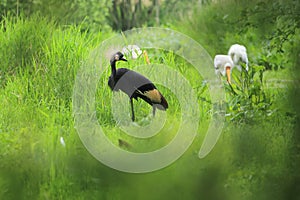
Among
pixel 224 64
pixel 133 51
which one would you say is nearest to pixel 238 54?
pixel 224 64

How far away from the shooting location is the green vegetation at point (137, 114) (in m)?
2.19

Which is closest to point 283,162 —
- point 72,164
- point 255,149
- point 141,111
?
point 255,149

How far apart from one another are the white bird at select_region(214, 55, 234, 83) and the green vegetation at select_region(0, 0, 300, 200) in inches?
1.7

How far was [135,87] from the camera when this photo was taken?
2.25 m

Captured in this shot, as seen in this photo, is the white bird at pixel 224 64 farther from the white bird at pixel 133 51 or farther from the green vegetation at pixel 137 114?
the white bird at pixel 133 51

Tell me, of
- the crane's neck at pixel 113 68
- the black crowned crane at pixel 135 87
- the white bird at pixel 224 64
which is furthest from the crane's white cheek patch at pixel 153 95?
the white bird at pixel 224 64

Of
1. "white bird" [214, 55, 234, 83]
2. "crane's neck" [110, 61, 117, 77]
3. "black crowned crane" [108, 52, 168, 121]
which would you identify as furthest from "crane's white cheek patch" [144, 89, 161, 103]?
"white bird" [214, 55, 234, 83]

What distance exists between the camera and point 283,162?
234 centimetres

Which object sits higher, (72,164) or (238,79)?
(238,79)

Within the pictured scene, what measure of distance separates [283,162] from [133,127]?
1.68 ft

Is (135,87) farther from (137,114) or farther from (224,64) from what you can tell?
(224,64)

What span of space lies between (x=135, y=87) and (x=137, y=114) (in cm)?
9

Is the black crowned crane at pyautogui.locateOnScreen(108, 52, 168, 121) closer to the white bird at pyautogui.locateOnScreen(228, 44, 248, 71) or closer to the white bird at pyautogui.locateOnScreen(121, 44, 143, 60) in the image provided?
the white bird at pyautogui.locateOnScreen(121, 44, 143, 60)

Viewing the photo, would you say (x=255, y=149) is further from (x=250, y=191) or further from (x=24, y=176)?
(x=24, y=176)
